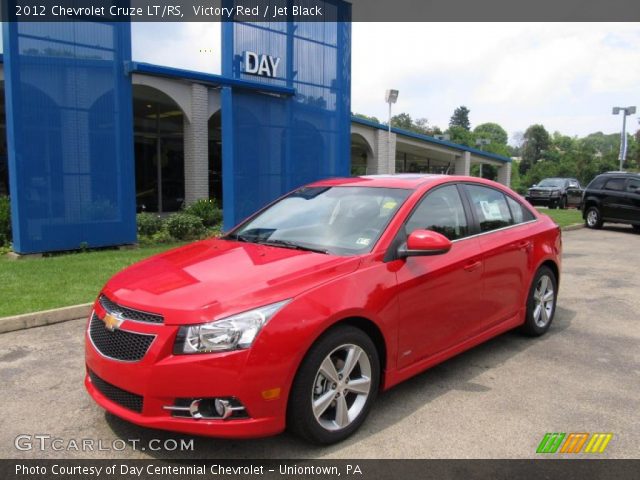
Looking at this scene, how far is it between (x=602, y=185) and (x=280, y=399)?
17.3 meters

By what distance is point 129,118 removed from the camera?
10.4 m

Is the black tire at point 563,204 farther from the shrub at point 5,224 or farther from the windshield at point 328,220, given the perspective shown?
the windshield at point 328,220

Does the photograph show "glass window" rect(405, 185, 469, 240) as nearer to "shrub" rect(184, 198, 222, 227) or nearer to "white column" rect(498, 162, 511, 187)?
"shrub" rect(184, 198, 222, 227)

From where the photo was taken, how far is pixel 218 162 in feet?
73.6

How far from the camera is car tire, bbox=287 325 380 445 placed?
3064mm

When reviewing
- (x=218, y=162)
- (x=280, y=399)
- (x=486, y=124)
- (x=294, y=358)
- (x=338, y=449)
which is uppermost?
(x=486, y=124)

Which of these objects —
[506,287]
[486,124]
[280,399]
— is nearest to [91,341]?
[280,399]

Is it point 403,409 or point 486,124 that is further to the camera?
point 486,124

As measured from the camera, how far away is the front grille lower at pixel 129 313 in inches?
119

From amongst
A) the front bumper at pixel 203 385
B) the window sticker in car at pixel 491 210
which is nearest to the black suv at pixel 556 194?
the window sticker in car at pixel 491 210

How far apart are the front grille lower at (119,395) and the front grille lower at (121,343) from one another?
19 centimetres

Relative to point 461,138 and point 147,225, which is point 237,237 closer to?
point 147,225

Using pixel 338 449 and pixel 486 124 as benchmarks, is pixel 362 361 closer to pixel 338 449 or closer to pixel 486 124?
pixel 338 449

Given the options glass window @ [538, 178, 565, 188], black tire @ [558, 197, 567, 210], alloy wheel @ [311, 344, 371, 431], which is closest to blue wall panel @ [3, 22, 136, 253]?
alloy wheel @ [311, 344, 371, 431]
